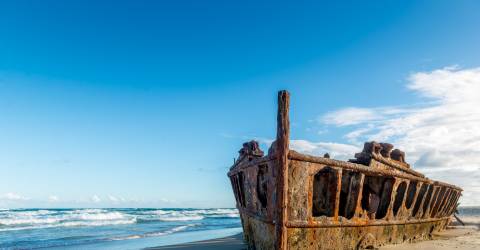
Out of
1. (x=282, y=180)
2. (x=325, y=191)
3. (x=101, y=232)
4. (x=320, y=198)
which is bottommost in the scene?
(x=101, y=232)

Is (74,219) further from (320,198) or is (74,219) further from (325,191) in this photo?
(325,191)

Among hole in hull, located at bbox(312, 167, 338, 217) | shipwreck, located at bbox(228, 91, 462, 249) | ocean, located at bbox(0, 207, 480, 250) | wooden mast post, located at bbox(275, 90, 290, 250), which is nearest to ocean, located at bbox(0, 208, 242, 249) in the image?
ocean, located at bbox(0, 207, 480, 250)

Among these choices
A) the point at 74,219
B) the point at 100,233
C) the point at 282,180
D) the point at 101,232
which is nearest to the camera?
the point at 282,180

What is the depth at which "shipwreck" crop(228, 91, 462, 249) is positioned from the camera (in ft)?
18.5

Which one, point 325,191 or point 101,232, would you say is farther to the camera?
point 101,232

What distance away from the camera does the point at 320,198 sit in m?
6.87

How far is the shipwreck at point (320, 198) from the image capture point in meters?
5.63

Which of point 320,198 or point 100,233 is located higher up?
point 320,198

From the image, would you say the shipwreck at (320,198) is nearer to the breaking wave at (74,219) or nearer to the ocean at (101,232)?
the ocean at (101,232)

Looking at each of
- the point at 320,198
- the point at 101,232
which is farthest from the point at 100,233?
the point at 320,198

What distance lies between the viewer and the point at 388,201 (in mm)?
7551

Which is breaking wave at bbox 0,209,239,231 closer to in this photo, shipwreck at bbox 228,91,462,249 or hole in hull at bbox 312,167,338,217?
shipwreck at bbox 228,91,462,249

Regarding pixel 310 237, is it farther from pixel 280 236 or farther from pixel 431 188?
pixel 431 188

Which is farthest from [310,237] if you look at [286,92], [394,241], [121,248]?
[121,248]
